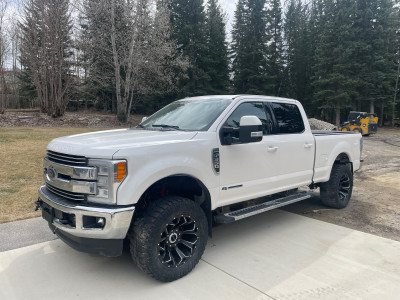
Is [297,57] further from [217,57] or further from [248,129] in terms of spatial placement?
[248,129]

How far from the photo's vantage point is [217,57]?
3406cm

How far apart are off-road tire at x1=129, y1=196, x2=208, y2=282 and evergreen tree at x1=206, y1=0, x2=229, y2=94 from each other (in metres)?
29.8

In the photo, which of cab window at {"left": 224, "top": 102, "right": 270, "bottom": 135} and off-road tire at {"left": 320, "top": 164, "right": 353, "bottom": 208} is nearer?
cab window at {"left": 224, "top": 102, "right": 270, "bottom": 135}

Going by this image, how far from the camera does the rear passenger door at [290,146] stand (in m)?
4.42

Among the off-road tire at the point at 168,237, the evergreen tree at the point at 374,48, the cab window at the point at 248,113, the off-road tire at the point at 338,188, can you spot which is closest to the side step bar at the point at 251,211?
the off-road tire at the point at 168,237

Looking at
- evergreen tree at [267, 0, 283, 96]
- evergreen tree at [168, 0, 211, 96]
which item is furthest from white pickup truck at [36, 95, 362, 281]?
evergreen tree at [267, 0, 283, 96]

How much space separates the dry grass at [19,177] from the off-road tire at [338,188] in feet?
16.3

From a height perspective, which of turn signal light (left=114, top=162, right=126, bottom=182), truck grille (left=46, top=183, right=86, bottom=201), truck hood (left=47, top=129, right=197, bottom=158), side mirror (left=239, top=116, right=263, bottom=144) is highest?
side mirror (left=239, top=116, right=263, bottom=144)

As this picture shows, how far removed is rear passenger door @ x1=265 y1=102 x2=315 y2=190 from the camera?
4.42 meters

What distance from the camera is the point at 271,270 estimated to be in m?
3.45

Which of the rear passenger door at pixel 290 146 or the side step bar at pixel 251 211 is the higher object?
the rear passenger door at pixel 290 146

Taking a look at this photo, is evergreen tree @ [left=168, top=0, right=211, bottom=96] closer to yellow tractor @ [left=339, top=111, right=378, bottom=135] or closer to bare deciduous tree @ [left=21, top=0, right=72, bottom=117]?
bare deciduous tree @ [left=21, top=0, right=72, bottom=117]

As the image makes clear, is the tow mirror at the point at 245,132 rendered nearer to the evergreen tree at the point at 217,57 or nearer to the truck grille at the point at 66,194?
the truck grille at the point at 66,194

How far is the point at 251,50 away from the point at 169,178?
1333 inches
